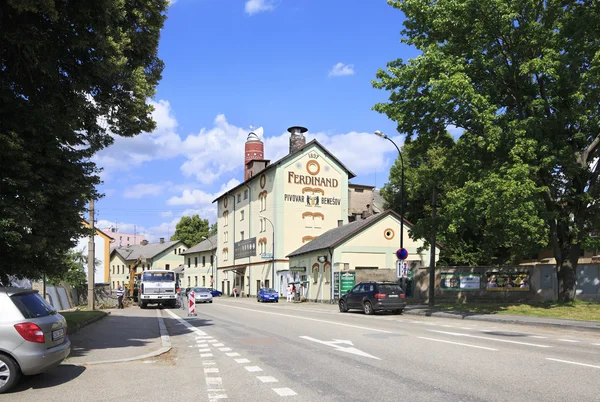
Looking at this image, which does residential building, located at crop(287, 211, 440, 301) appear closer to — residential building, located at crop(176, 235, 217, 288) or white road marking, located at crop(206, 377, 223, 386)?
white road marking, located at crop(206, 377, 223, 386)

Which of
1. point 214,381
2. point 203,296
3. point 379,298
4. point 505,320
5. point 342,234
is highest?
point 342,234

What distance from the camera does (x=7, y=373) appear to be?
748cm

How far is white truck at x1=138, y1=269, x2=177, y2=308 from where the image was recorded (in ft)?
116

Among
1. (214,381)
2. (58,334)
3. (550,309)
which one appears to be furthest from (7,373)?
(550,309)

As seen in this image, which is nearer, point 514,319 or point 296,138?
point 514,319

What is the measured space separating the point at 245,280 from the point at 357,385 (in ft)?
194

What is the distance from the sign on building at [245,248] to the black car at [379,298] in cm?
3714

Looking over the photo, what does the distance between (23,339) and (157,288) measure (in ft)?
94.6

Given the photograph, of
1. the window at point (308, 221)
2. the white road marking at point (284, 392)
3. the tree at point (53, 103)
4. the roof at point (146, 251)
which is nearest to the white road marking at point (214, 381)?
the white road marking at point (284, 392)

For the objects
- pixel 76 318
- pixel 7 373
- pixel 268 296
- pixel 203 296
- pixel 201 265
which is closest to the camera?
pixel 7 373

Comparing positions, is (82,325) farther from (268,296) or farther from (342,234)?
(268,296)

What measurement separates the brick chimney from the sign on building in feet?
40.9

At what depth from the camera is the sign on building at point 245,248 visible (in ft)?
206

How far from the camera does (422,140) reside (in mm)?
24969
